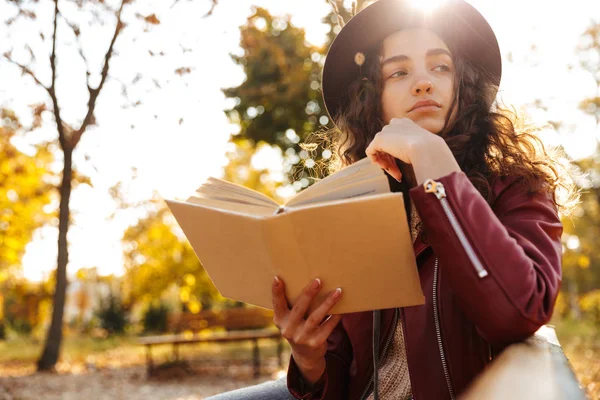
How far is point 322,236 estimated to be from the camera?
3.87ft

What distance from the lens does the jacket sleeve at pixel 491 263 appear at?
1122 mm

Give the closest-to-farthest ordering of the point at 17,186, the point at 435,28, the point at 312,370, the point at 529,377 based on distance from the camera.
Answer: the point at 529,377 < the point at 312,370 < the point at 435,28 < the point at 17,186

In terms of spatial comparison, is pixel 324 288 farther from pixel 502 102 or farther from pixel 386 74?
pixel 502 102

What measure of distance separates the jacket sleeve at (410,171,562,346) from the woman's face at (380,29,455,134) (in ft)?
1.55

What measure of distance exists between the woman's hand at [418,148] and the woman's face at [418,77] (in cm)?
25

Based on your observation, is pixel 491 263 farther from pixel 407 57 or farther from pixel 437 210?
pixel 407 57

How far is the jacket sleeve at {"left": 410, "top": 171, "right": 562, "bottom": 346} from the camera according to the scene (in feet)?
3.68

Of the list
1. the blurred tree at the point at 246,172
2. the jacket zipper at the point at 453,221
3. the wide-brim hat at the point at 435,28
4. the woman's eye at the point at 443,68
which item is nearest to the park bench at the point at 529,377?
the jacket zipper at the point at 453,221

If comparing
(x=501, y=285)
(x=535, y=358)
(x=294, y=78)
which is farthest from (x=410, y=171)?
(x=294, y=78)

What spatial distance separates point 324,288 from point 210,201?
0.34 m

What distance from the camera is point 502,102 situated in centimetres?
183

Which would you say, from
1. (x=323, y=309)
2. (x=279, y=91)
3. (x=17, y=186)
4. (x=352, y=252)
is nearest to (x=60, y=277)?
(x=17, y=186)

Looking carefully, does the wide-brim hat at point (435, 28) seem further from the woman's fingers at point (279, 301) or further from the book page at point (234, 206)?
the woman's fingers at point (279, 301)

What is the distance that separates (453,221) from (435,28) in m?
0.84
